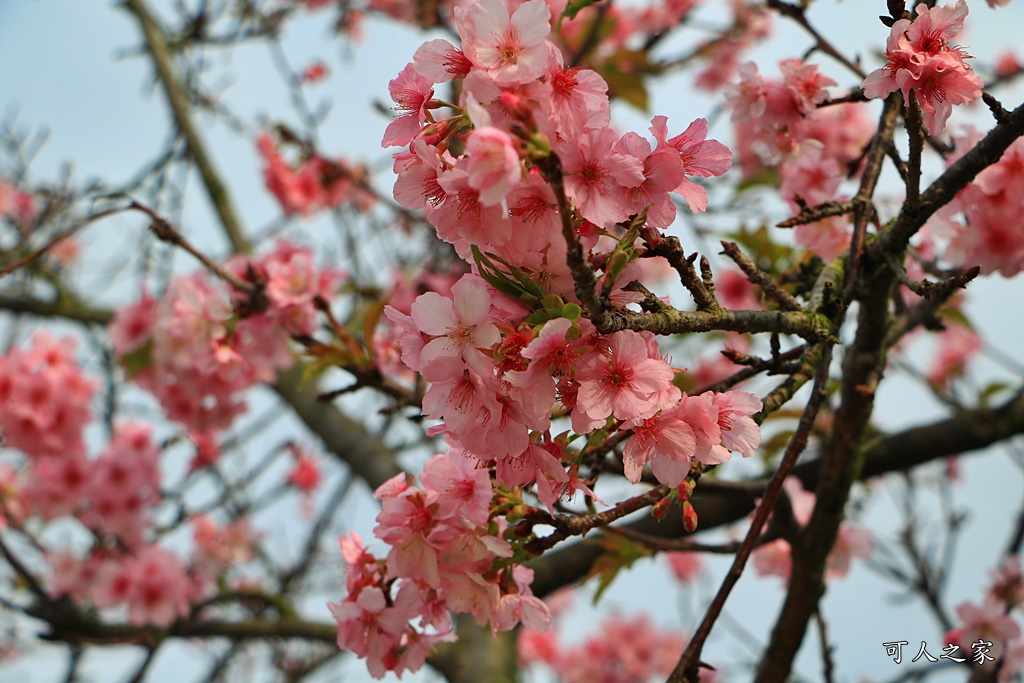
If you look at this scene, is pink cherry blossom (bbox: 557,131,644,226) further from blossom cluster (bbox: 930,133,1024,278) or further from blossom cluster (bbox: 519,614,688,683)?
blossom cluster (bbox: 519,614,688,683)

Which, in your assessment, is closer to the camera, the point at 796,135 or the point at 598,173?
the point at 598,173

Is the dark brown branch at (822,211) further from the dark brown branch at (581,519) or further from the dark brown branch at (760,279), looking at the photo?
the dark brown branch at (581,519)

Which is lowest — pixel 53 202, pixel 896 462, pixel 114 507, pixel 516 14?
pixel 516 14

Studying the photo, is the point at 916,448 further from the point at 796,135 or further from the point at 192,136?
the point at 192,136

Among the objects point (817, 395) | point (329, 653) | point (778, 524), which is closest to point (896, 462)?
point (778, 524)

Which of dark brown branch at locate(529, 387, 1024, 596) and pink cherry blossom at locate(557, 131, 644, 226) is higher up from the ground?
dark brown branch at locate(529, 387, 1024, 596)

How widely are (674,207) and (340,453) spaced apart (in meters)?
2.58

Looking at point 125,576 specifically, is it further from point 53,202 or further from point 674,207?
point 674,207

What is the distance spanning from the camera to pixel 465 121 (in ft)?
2.68

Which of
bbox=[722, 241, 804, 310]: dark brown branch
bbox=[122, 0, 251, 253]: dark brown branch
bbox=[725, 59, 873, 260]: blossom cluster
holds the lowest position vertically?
bbox=[722, 241, 804, 310]: dark brown branch

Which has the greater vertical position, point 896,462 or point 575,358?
point 896,462

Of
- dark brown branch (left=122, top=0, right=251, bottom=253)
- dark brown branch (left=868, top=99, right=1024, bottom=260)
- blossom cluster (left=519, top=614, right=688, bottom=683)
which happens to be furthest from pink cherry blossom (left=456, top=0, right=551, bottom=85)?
blossom cluster (left=519, top=614, right=688, bottom=683)

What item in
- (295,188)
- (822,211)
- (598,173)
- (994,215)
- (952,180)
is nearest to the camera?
(598,173)

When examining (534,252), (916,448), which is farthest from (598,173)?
(916,448)
